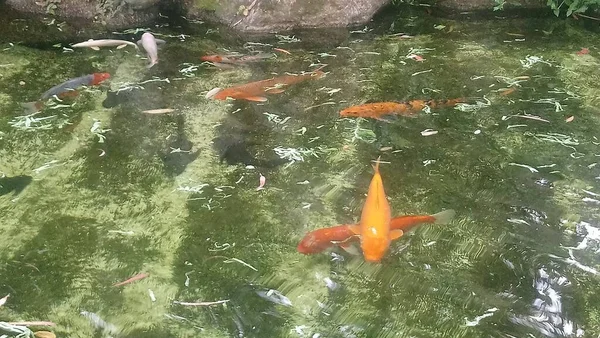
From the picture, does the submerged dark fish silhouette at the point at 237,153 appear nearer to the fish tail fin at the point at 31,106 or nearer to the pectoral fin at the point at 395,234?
the pectoral fin at the point at 395,234

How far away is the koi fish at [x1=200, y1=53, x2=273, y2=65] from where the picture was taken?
471 centimetres

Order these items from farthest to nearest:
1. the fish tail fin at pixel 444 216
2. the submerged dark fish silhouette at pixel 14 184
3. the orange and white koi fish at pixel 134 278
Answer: the submerged dark fish silhouette at pixel 14 184
the fish tail fin at pixel 444 216
the orange and white koi fish at pixel 134 278

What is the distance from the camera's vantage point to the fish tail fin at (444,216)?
2.92 metres

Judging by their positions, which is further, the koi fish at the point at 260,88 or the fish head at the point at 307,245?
the koi fish at the point at 260,88

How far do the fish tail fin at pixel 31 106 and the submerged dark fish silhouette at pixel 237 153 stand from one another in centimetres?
135

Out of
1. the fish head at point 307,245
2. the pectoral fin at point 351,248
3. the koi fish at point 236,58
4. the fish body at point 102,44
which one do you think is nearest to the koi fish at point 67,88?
the fish body at point 102,44

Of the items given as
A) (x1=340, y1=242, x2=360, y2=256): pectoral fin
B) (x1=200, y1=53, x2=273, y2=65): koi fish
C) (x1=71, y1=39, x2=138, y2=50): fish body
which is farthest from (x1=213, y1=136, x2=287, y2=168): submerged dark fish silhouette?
(x1=71, y1=39, x2=138, y2=50): fish body

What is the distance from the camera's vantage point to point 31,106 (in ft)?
12.8

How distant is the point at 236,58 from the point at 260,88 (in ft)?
2.59

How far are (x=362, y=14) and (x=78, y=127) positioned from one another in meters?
3.20

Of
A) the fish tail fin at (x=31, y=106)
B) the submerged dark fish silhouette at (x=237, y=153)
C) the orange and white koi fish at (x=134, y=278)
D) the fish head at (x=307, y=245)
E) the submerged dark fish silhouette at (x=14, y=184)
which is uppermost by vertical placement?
the fish tail fin at (x=31, y=106)

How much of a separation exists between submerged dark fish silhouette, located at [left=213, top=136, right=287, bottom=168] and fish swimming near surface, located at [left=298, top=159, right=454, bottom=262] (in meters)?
0.72

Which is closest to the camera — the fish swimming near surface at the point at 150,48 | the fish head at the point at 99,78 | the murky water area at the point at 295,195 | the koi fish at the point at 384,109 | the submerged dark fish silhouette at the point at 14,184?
the murky water area at the point at 295,195

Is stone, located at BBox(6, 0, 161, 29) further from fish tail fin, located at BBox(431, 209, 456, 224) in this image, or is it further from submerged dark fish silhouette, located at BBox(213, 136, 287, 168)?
fish tail fin, located at BBox(431, 209, 456, 224)
